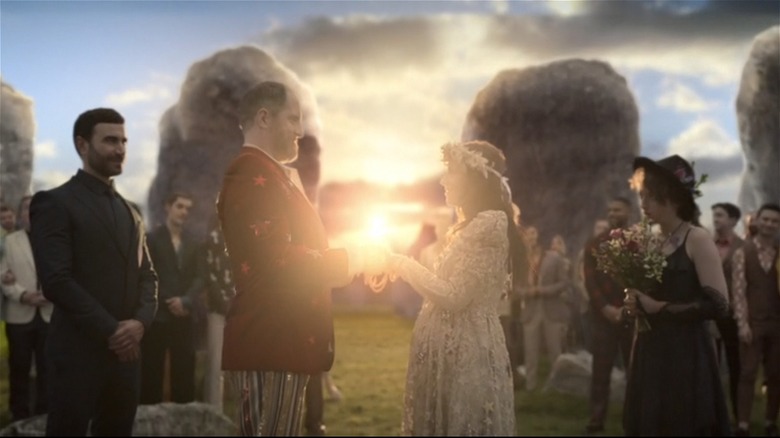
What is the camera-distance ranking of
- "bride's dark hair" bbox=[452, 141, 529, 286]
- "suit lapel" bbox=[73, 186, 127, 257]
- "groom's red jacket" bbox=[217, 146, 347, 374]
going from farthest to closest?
1. "bride's dark hair" bbox=[452, 141, 529, 286]
2. "suit lapel" bbox=[73, 186, 127, 257]
3. "groom's red jacket" bbox=[217, 146, 347, 374]

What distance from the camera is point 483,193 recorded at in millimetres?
3998

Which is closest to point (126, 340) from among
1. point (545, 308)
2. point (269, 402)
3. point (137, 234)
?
point (137, 234)

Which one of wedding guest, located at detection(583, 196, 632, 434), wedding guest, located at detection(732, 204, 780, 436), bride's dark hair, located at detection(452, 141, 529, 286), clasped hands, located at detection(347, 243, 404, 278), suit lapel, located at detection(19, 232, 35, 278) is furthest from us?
suit lapel, located at detection(19, 232, 35, 278)

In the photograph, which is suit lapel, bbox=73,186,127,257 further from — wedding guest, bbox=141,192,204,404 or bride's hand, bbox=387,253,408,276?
wedding guest, bbox=141,192,204,404

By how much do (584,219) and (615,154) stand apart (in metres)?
1.19

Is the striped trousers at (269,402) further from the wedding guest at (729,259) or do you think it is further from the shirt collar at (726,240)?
the shirt collar at (726,240)

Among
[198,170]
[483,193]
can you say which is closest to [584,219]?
[198,170]

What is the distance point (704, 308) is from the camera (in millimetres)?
3908

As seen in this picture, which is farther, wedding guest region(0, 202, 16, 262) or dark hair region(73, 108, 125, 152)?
wedding guest region(0, 202, 16, 262)

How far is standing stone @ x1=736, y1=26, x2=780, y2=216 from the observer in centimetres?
1267

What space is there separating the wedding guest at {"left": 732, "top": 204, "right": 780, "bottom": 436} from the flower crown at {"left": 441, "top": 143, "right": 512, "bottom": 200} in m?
3.78

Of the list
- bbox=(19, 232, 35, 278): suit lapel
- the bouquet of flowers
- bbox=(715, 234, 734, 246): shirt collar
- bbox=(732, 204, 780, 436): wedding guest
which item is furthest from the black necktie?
bbox=(715, 234, 734, 246): shirt collar

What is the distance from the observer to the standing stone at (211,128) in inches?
449

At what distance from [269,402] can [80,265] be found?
3.69 feet
